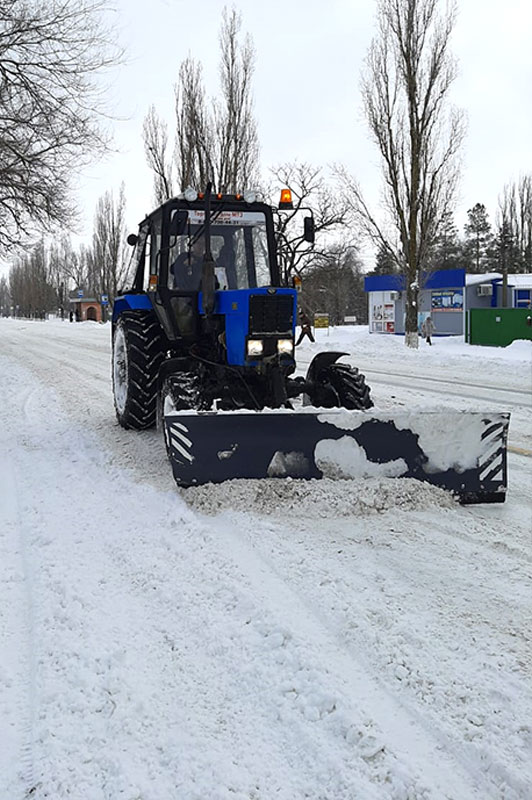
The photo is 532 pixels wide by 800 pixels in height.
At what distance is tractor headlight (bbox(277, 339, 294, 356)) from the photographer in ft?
18.5

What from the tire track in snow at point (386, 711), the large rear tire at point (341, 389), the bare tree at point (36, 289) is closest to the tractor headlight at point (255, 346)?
the large rear tire at point (341, 389)

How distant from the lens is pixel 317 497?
14.6 feet

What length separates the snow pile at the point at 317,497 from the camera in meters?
4.32

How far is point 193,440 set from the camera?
4.52 m

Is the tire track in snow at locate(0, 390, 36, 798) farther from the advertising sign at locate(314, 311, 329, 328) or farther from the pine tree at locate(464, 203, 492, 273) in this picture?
the pine tree at locate(464, 203, 492, 273)

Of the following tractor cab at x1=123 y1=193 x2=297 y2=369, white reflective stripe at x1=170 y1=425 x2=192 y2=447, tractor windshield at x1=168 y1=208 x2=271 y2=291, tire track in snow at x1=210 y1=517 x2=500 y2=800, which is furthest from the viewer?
tractor windshield at x1=168 y1=208 x2=271 y2=291

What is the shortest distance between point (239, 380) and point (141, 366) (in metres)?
1.22

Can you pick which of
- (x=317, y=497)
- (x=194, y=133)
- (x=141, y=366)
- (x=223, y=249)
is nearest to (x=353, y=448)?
(x=317, y=497)

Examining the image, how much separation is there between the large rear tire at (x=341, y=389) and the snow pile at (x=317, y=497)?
4.19 ft

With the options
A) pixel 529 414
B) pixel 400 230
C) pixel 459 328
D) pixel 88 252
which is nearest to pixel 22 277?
pixel 88 252

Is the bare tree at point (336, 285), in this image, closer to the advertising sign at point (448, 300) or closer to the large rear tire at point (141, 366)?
the advertising sign at point (448, 300)

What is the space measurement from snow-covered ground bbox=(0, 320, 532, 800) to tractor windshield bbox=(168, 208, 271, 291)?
7.11ft

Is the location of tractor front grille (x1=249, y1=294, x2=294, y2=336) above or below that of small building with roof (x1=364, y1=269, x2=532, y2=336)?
below

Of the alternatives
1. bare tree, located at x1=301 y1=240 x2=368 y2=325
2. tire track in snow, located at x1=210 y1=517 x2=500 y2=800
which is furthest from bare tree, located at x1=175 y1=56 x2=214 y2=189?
tire track in snow, located at x1=210 y1=517 x2=500 y2=800
